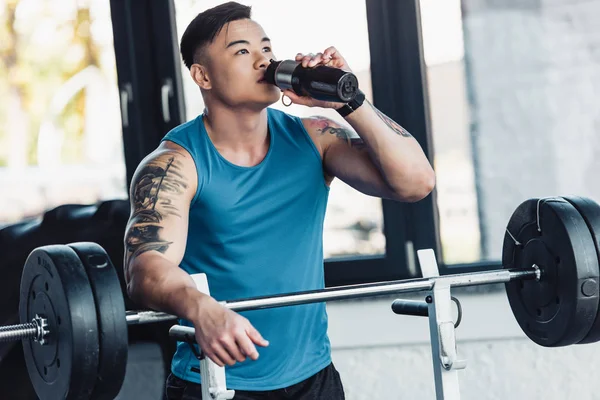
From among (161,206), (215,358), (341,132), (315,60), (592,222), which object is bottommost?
(215,358)

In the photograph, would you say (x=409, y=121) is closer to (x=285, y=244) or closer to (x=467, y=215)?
(x=467, y=215)

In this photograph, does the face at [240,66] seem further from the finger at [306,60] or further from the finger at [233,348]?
the finger at [233,348]

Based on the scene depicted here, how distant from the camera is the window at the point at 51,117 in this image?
9.63 ft

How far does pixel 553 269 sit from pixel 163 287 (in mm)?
749

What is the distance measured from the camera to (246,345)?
1344 mm

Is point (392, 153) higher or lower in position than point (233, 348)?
higher

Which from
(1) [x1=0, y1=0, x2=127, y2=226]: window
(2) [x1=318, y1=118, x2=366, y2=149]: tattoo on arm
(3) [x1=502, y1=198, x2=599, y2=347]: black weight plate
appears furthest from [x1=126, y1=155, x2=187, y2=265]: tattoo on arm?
(1) [x1=0, y1=0, x2=127, y2=226]: window

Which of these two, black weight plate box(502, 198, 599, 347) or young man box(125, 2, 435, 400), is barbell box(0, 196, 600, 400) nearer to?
black weight plate box(502, 198, 599, 347)

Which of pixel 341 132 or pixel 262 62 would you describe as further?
pixel 341 132

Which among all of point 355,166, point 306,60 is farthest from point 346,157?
point 306,60

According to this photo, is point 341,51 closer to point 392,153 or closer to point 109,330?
point 392,153

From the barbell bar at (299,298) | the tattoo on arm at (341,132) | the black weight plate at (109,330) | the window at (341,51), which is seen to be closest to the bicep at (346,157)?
the tattoo on arm at (341,132)

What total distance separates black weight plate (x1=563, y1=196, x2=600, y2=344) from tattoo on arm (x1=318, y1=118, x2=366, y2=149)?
438 millimetres

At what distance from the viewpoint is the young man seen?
1.78 metres
